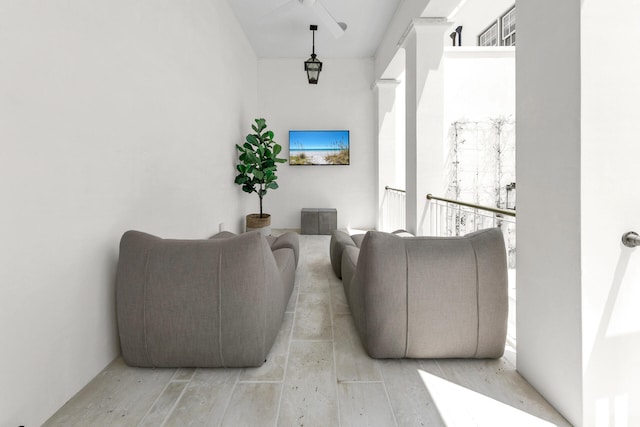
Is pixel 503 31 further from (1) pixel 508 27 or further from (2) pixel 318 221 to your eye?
(2) pixel 318 221

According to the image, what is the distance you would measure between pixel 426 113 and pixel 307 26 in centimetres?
253

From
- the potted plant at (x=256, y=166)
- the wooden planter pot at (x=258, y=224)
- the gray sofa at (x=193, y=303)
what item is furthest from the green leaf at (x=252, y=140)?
the gray sofa at (x=193, y=303)

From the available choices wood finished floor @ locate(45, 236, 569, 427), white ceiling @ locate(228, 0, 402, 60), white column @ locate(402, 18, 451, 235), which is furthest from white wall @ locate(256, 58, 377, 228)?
wood finished floor @ locate(45, 236, 569, 427)

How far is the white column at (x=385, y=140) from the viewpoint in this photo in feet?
19.0

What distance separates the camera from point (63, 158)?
4.65ft

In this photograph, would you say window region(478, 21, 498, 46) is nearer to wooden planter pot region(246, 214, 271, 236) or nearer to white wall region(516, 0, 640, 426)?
wooden planter pot region(246, 214, 271, 236)

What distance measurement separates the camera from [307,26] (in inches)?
190

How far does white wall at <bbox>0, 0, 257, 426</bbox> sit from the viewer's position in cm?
118

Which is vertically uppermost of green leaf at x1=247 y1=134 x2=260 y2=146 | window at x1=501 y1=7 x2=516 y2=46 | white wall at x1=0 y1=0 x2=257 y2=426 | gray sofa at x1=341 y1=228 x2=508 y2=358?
window at x1=501 y1=7 x2=516 y2=46
